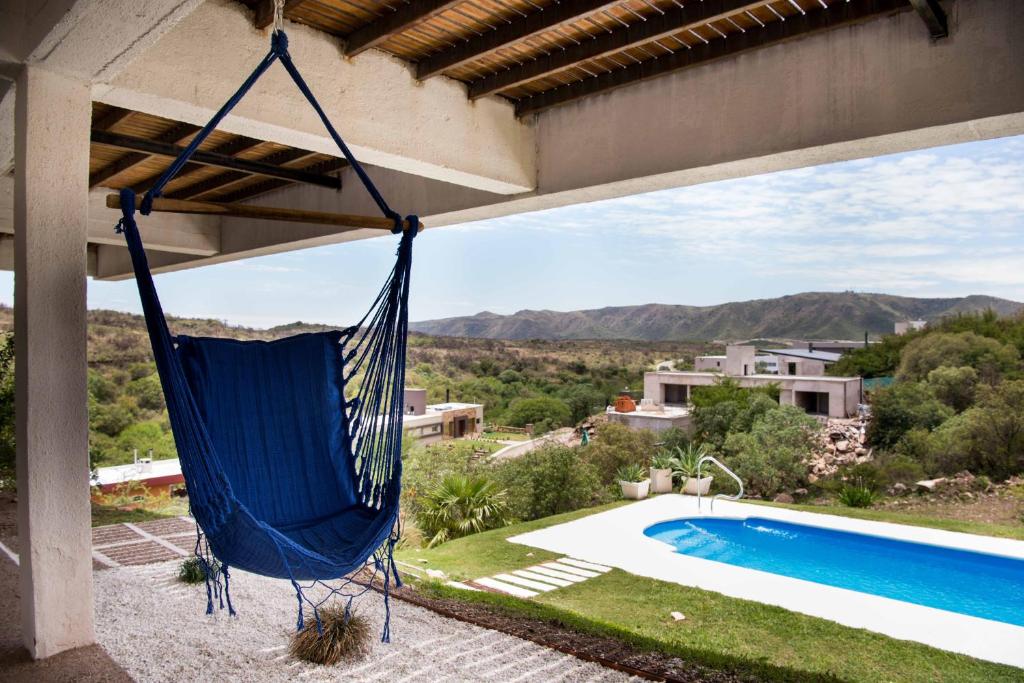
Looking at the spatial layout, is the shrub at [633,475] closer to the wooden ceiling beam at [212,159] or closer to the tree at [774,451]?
the tree at [774,451]

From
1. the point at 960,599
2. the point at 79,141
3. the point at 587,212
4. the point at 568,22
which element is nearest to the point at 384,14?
the point at 568,22

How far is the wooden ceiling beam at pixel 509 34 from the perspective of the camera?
6.39ft

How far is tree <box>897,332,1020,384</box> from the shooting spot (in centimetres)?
1316

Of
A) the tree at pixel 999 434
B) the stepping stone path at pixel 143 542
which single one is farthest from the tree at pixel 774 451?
the stepping stone path at pixel 143 542

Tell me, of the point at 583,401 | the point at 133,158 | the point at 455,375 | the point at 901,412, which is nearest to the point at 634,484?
the point at 133,158

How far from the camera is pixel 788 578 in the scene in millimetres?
5121

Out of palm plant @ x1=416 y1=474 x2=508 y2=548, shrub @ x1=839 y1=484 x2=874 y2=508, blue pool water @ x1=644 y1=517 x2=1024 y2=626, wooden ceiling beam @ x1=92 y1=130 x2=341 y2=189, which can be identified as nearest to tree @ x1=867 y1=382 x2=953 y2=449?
shrub @ x1=839 y1=484 x2=874 y2=508

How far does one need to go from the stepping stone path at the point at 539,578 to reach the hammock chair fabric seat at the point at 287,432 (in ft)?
8.74

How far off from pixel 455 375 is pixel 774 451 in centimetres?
915

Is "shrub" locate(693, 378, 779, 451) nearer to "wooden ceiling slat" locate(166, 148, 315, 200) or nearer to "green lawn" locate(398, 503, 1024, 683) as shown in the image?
"green lawn" locate(398, 503, 1024, 683)

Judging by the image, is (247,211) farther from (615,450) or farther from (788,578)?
(615,450)

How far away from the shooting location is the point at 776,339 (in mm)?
23953

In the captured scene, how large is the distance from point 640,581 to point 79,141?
422cm

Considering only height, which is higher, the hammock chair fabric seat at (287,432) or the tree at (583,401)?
the hammock chair fabric seat at (287,432)
